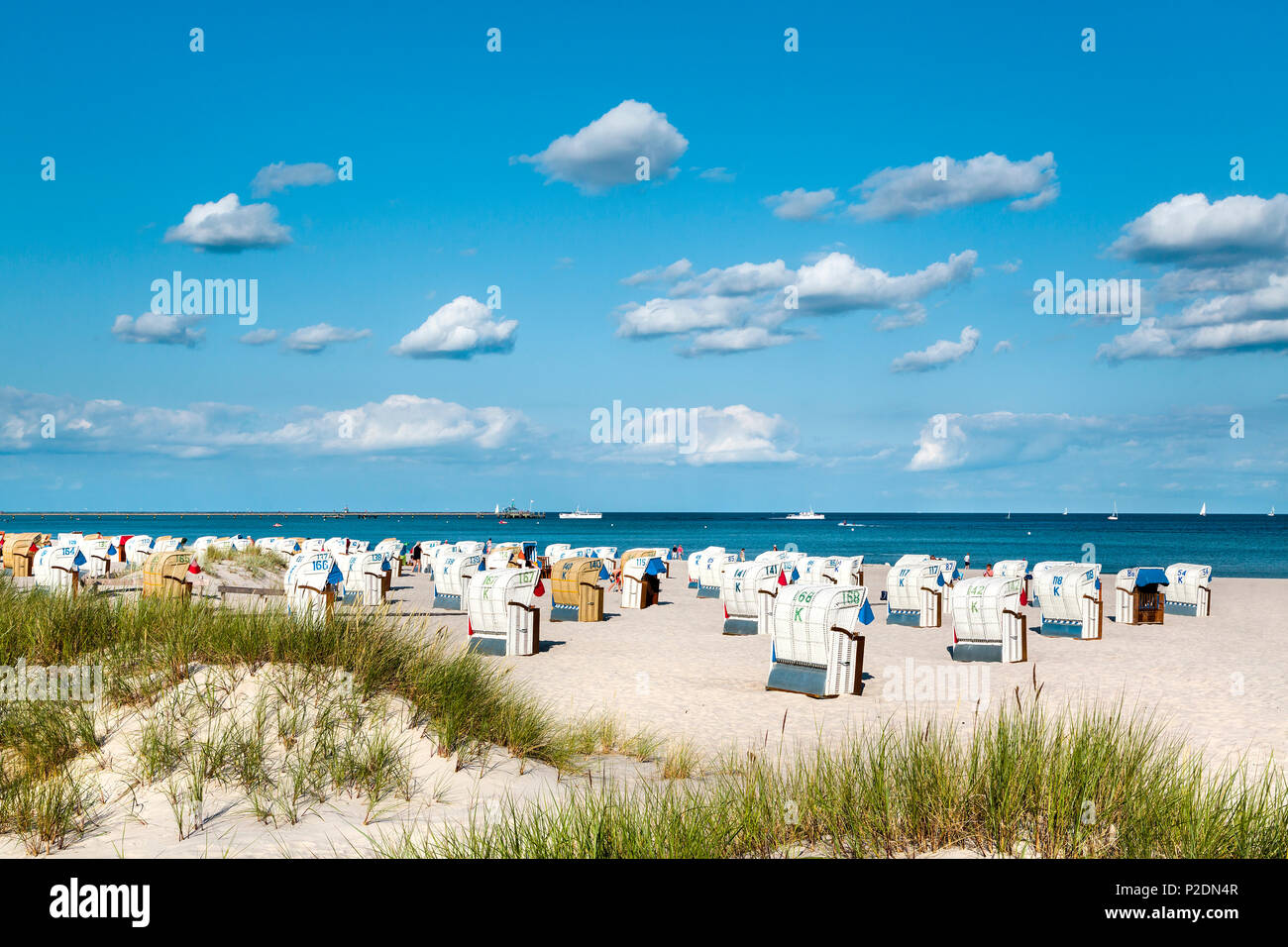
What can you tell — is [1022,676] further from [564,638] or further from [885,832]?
[885,832]

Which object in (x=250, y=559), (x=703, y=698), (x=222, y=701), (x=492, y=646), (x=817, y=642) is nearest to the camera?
(x=222, y=701)

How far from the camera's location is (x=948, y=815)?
506 centimetres

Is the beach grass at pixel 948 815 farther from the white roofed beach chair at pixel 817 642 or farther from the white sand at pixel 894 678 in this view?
the white roofed beach chair at pixel 817 642

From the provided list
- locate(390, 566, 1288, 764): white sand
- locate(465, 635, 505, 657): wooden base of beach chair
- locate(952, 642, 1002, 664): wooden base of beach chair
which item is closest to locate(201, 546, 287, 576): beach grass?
locate(390, 566, 1288, 764): white sand

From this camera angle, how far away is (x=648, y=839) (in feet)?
15.5

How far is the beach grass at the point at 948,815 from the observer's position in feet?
15.3

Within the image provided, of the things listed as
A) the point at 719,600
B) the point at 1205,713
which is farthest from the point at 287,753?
the point at 719,600

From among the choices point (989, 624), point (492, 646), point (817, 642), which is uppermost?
point (817, 642)

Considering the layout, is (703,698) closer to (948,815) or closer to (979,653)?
(979,653)

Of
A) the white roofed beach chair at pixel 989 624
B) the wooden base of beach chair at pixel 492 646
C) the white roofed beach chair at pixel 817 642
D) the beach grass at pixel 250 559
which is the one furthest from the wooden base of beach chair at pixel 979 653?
the beach grass at pixel 250 559

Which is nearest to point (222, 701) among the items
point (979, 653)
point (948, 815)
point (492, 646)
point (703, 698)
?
point (948, 815)

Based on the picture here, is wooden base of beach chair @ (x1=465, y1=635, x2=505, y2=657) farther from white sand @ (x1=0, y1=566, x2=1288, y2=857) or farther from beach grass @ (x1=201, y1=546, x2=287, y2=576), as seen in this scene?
beach grass @ (x1=201, y1=546, x2=287, y2=576)

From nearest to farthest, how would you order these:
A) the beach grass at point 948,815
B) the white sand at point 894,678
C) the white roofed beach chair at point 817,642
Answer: the beach grass at point 948,815 < the white sand at point 894,678 < the white roofed beach chair at point 817,642
